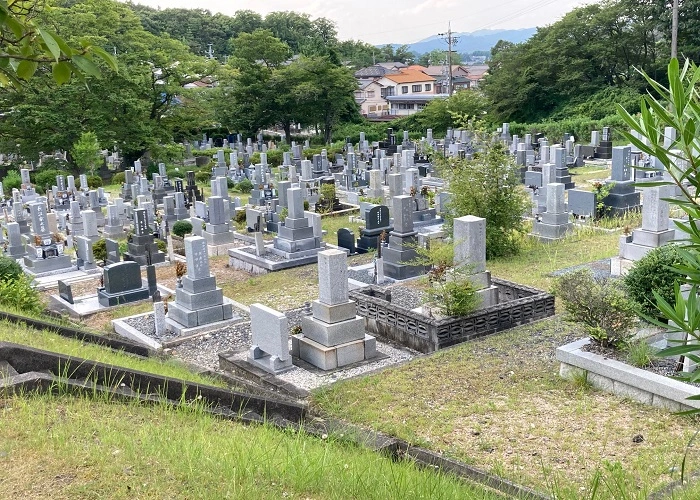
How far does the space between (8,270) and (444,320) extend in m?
8.38

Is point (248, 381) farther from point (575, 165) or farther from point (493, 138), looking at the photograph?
point (575, 165)

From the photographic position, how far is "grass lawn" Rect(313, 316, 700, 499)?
21.4 feet

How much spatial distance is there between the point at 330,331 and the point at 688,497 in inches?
233

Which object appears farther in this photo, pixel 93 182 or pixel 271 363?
pixel 93 182

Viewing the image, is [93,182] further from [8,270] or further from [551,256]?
[551,256]

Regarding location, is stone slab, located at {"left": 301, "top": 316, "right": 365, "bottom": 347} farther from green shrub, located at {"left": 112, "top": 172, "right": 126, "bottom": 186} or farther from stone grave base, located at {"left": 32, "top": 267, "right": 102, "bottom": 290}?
green shrub, located at {"left": 112, "top": 172, "right": 126, "bottom": 186}

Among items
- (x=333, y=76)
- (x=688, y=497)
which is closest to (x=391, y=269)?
(x=688, y=497)

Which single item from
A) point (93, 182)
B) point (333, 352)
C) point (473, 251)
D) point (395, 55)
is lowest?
point (333, 352)

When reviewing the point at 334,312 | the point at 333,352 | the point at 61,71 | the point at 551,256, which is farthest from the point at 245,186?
the point at 61,71

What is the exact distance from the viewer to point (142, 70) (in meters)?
36.1

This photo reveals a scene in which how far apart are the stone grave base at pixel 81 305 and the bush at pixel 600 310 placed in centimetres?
906

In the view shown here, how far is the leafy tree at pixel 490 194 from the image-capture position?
1560 centimetres

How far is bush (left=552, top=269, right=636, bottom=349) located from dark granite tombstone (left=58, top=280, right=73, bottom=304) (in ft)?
33.4

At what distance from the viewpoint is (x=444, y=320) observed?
35.0ft
